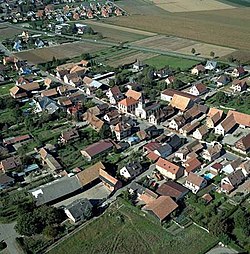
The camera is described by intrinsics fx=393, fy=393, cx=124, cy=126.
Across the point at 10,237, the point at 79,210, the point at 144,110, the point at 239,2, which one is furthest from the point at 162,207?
the point at 239,2

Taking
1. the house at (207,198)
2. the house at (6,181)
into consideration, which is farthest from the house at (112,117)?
the house at (207,198)

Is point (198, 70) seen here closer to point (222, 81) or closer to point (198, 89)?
point (222, 81)

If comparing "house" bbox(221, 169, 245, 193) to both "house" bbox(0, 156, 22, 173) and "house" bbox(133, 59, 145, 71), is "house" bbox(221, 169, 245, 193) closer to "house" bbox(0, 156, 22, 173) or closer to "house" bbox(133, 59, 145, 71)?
"house" bbox(0, 156, 22, 173)

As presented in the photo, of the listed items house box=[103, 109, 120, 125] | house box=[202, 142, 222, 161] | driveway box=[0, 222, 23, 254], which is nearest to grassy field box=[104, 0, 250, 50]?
house box=[103, 109, 120, 125]

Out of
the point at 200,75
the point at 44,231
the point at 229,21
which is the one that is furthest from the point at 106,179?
the point at 229,21

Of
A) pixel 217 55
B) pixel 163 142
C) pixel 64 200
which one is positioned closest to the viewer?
pixel 64 200

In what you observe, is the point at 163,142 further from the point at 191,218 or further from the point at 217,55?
the point at 217,55
